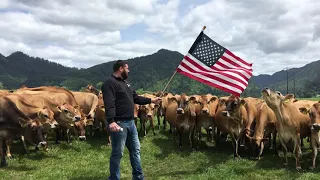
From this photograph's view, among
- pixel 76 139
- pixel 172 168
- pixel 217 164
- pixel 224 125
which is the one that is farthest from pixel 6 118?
pixel 224 125

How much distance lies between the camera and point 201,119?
1530 cm

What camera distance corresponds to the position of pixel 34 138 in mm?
11367

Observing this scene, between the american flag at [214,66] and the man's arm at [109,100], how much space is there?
384cm

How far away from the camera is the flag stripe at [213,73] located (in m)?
10.8

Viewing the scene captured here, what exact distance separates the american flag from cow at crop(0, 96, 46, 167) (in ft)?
18.6

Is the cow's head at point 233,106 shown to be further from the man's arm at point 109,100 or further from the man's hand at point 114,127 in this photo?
the man's hand at point 114,127

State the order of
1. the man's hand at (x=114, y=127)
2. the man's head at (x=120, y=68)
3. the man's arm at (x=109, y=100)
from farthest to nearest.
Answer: the man's head at (x=120, y=68), the man's arm at (x=109, y=100), the man's hand at (x=114, y=127)

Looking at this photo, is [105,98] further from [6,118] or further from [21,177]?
[6,118]

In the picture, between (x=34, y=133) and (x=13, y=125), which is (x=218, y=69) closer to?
(x=34, y=133)

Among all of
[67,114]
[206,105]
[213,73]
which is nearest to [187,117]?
[206,105]

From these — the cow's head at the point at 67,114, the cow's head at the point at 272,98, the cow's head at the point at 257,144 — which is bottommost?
the cow's head at the point at 257,144

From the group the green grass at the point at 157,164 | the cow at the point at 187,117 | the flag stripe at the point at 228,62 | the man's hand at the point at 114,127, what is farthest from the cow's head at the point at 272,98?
the man's hand at the point at 114,127

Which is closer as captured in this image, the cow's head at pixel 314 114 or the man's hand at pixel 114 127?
the man's hand at pixel 114 127

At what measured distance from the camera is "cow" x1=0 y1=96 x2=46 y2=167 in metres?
11.3
